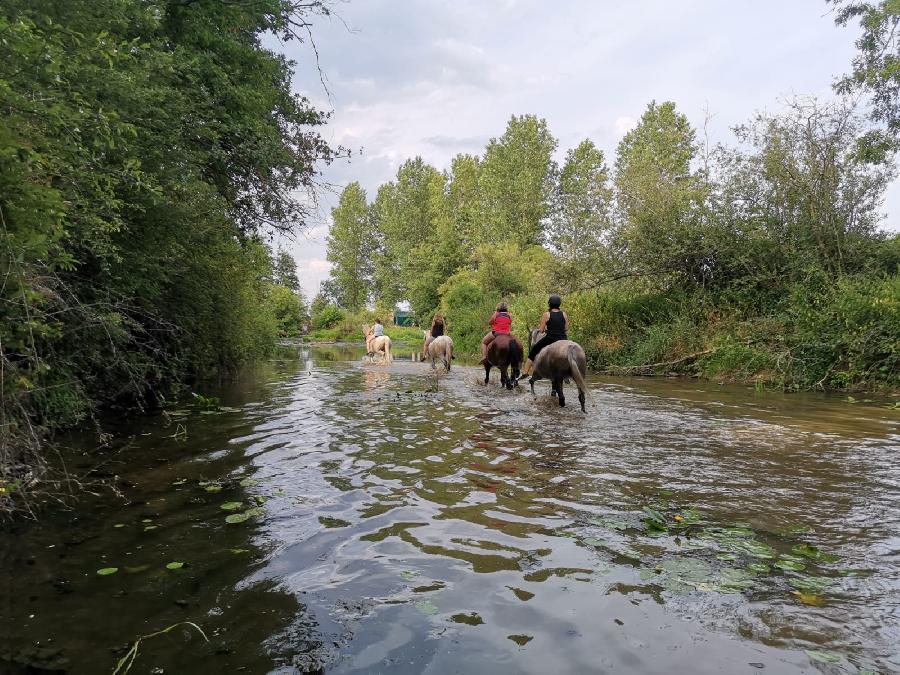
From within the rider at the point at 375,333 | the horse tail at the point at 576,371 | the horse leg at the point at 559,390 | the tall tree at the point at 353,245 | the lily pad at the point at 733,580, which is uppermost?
the tall tree at the point at 353,245

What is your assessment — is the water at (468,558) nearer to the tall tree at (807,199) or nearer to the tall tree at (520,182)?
the tall tree at (807,199)

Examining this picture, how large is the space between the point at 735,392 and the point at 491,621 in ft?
45.4

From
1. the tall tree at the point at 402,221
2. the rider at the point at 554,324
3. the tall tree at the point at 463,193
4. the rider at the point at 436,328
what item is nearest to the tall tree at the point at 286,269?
the rider at the point at 436,328

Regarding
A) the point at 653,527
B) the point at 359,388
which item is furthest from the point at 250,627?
the point at 359,388

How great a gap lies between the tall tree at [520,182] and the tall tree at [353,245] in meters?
26.1

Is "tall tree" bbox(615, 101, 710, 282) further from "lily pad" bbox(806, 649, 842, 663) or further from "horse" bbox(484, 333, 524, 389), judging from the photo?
"lily pad" bbox(806, 649, 842, 663)

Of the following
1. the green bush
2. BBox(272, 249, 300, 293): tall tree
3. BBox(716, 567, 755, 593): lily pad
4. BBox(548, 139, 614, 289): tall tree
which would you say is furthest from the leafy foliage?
the green bush

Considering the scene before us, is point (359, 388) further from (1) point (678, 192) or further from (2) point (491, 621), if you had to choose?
(1) point (678, 192)

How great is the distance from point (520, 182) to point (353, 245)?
30899 millimetres

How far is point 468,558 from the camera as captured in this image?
3.99m

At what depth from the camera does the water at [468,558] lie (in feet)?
9.41

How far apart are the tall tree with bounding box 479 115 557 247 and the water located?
138ft

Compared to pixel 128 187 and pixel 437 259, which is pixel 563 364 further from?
pixel 437 259

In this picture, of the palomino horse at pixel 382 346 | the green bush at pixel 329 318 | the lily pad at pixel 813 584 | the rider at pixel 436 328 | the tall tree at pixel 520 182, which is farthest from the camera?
the green bush at pixel 329 318
